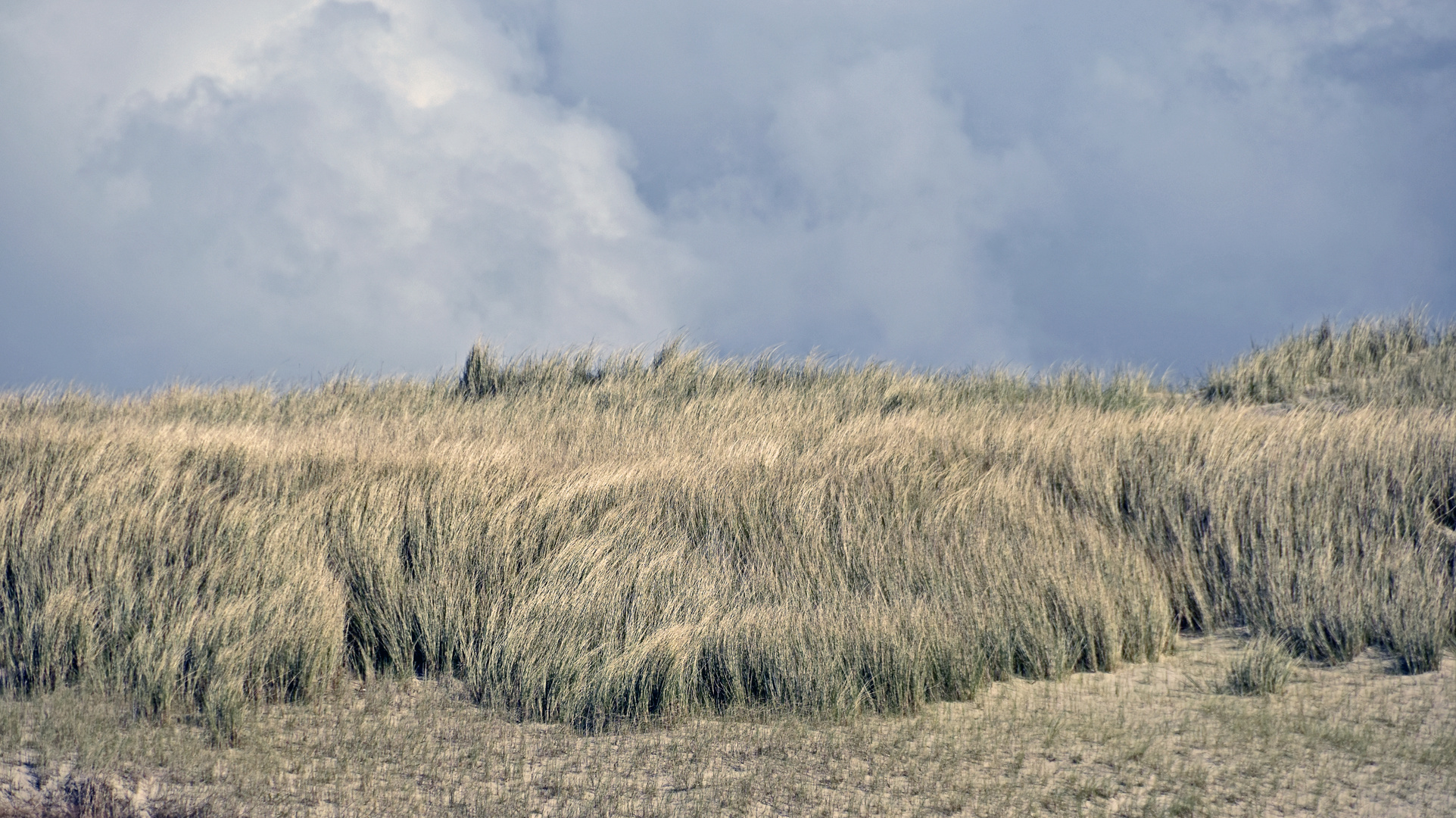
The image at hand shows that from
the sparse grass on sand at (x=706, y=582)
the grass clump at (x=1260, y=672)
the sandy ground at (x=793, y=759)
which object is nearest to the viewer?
the sandy ground at (x=793, y=759)

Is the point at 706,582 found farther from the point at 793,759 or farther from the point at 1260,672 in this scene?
the point at 1260,672

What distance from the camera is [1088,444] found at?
8.30 metres

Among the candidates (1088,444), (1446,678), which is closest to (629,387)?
(1088,444)

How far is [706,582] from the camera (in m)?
6.25

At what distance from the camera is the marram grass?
206 inches

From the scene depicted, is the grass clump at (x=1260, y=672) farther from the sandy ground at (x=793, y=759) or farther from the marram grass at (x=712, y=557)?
the marram grass at (x=712, y=557)

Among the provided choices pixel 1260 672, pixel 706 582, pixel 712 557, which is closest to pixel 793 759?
pixel 706 582

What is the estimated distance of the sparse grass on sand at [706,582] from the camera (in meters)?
4.91

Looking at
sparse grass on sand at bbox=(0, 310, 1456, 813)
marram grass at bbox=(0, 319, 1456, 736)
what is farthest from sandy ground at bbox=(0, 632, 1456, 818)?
marram grass at bbox=(0, 319, 1456, 736)

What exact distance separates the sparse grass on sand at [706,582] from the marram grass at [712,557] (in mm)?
27

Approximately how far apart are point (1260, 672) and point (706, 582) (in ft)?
10.2

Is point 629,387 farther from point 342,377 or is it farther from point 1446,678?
point 1446,678

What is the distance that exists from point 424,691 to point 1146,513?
510 centimetres

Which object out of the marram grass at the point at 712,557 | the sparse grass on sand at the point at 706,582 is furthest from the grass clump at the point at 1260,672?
the marram grass at the point at 712,557
